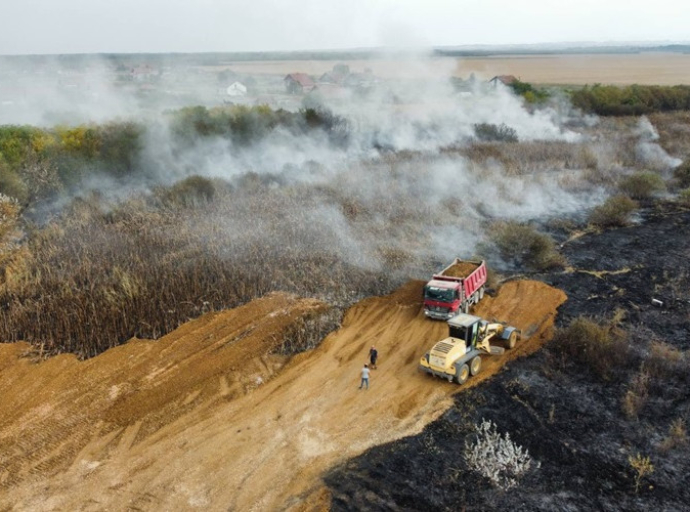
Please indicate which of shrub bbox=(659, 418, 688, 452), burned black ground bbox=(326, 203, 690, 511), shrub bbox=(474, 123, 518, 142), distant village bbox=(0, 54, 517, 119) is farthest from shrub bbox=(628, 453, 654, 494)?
distant village bbox=(0, 54, 517, 119)

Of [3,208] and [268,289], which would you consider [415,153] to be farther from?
[3,208]

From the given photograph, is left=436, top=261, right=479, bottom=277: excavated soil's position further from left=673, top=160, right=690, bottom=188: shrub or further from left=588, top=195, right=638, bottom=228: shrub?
left=673, top=160, right=690, bottom=188: shrub

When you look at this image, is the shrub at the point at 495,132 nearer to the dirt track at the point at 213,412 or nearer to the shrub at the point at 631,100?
the shrub at the point at 631,100

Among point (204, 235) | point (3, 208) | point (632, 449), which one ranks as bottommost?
point (632, 449)

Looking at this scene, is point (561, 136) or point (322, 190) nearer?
point (322, 190)

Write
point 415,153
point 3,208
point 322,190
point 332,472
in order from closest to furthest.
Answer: point 332,472 → point 3,208 → point 322,190 → point 415,153

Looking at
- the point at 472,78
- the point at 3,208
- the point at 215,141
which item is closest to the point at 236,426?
the point at 3,208

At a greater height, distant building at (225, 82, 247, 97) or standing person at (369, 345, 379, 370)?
distant building at (225, 82, 247, 97)
